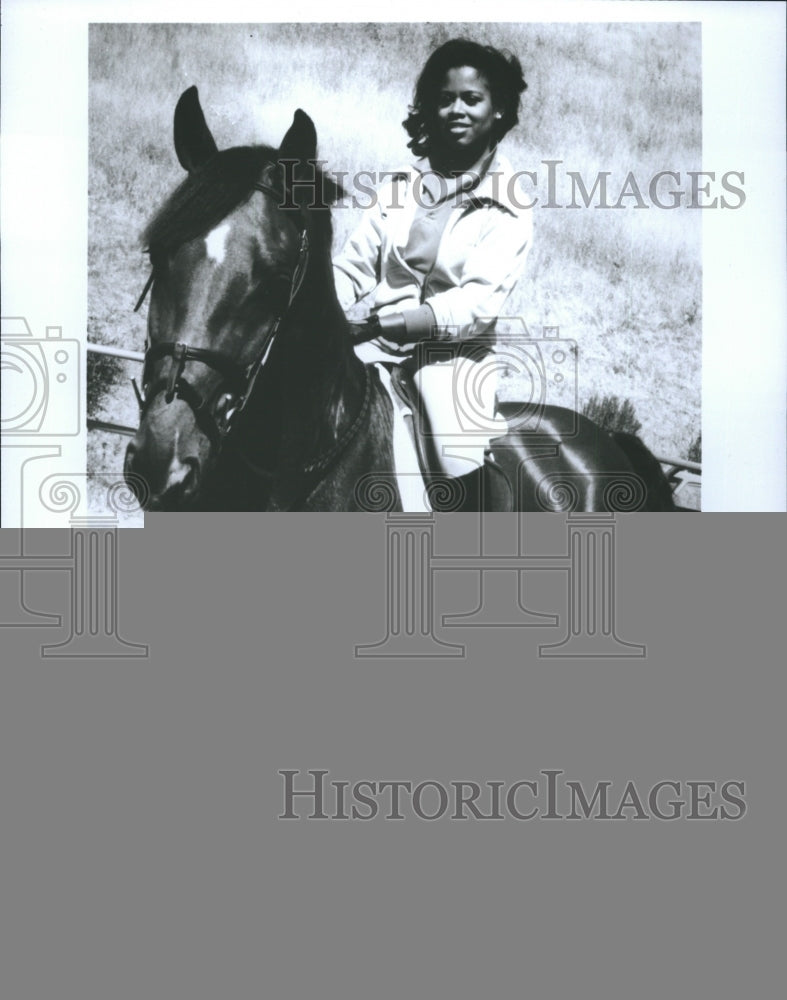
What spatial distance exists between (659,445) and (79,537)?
234cm

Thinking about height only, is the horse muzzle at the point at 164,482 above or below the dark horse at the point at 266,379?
below

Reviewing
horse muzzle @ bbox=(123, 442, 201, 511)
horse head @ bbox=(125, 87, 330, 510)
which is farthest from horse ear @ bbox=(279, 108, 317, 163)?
horse muzzle @ bbox=(123, 442, 201, 511)

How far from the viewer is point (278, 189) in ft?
17.9

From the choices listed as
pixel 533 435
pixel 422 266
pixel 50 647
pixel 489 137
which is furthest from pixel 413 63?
pixel 50 647

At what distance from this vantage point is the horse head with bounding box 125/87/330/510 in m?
5.46

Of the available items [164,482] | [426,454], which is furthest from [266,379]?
[426,454]

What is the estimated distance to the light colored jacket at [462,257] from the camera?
17.9 ft

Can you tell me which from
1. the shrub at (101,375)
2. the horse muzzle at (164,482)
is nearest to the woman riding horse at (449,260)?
the horse muzzle at (164,482)

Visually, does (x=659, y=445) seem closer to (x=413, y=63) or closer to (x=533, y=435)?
(x=533, y=435)

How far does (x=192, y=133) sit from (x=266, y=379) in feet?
3.36

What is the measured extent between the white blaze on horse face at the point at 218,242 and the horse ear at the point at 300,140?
1.19ft

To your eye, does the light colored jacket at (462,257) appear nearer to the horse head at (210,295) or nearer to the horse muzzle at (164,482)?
the horse head at (210,295)

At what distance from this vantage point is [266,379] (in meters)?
5.48

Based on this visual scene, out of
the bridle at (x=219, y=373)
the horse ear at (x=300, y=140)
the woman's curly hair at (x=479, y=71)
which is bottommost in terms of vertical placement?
the bridle at (x=219, y=373)
